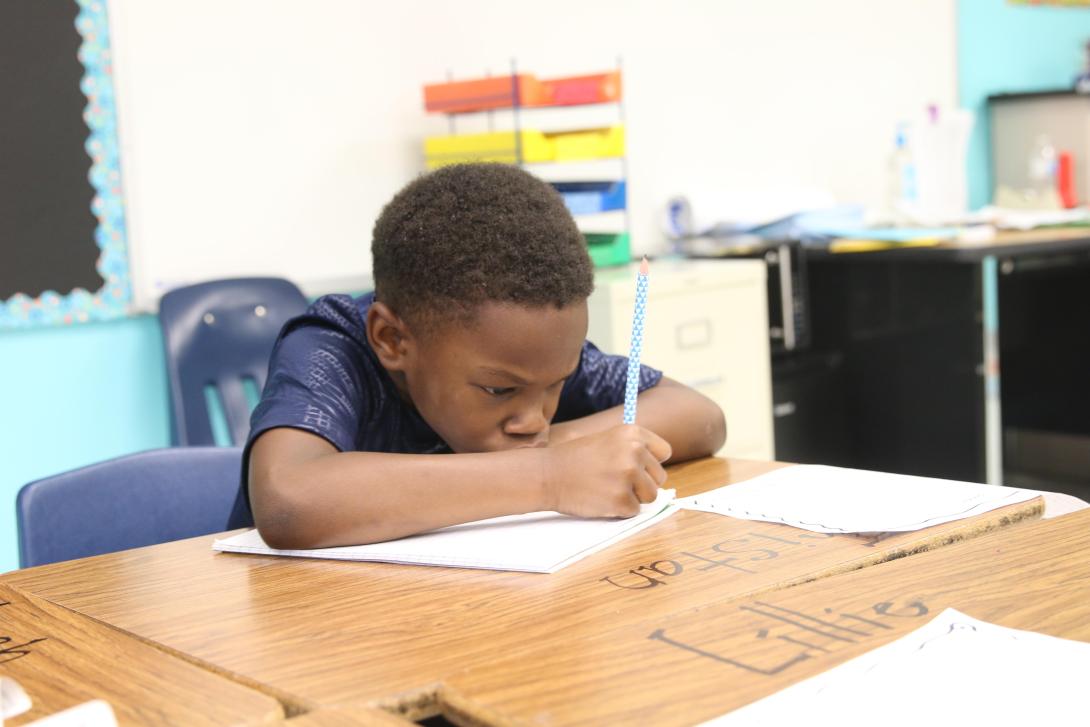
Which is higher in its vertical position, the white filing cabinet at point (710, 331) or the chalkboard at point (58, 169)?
the chalkboard at point (58, 169)

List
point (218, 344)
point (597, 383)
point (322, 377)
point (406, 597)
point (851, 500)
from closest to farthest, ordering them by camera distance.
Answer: point (406, 597) → point (851, 500) → point (322, 377) → point (597, 383) → point (218, 344)

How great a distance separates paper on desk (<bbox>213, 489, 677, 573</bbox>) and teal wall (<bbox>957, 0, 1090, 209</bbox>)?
132 inches

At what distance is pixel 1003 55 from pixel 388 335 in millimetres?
3507

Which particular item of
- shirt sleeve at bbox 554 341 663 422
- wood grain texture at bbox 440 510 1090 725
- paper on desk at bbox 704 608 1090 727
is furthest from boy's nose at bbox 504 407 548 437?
paper on desk at bbox 704 608 1090 727

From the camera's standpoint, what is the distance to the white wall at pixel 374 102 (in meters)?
2.42

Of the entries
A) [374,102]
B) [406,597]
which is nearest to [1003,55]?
[374,102]

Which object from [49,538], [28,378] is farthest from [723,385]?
[49,538]

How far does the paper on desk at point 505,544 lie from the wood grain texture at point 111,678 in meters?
0.22

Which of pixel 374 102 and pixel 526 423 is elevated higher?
pixel 374 102

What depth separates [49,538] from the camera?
4.30 ft

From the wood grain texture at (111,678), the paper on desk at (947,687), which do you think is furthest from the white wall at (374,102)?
the paper on desk at (947,687)

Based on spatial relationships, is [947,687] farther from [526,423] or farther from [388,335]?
[388,335]

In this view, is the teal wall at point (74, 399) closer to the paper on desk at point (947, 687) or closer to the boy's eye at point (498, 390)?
the boy's eye at point (498, 390)

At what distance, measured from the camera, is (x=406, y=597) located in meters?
0.88
